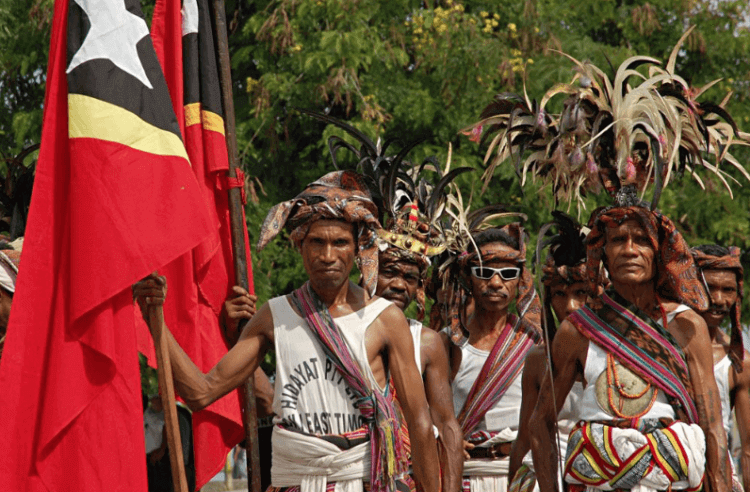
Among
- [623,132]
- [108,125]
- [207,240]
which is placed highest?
[108,125]

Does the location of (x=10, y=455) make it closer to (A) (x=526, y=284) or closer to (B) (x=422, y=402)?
(B) (x=422, y=402)

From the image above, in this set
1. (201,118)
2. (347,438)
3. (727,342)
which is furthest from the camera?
(727,342)

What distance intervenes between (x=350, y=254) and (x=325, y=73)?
7.04 meters

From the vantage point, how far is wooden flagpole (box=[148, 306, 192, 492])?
248 inches

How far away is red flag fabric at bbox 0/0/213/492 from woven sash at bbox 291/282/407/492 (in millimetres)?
847

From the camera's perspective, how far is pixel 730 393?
1001 cm

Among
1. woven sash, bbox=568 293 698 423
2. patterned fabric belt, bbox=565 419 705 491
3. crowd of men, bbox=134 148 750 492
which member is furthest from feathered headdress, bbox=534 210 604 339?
patterned fabric belt, bbox=565 419 705 491

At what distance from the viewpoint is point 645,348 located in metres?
7.27

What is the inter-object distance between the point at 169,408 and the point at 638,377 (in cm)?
242

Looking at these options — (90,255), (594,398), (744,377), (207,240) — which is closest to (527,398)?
(594,398)

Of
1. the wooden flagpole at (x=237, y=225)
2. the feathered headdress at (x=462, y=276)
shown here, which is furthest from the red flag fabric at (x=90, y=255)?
the feathered headdress at (x=462, y=276)

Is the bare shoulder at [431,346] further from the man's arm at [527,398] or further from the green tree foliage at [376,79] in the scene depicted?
the green tree foliage at [376,79]

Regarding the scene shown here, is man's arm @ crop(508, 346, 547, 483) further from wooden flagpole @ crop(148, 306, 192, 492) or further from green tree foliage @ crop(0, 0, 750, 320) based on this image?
green tree foliage @ crop(0, 0, 750, 320)

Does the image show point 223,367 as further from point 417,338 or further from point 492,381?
point 492,381
